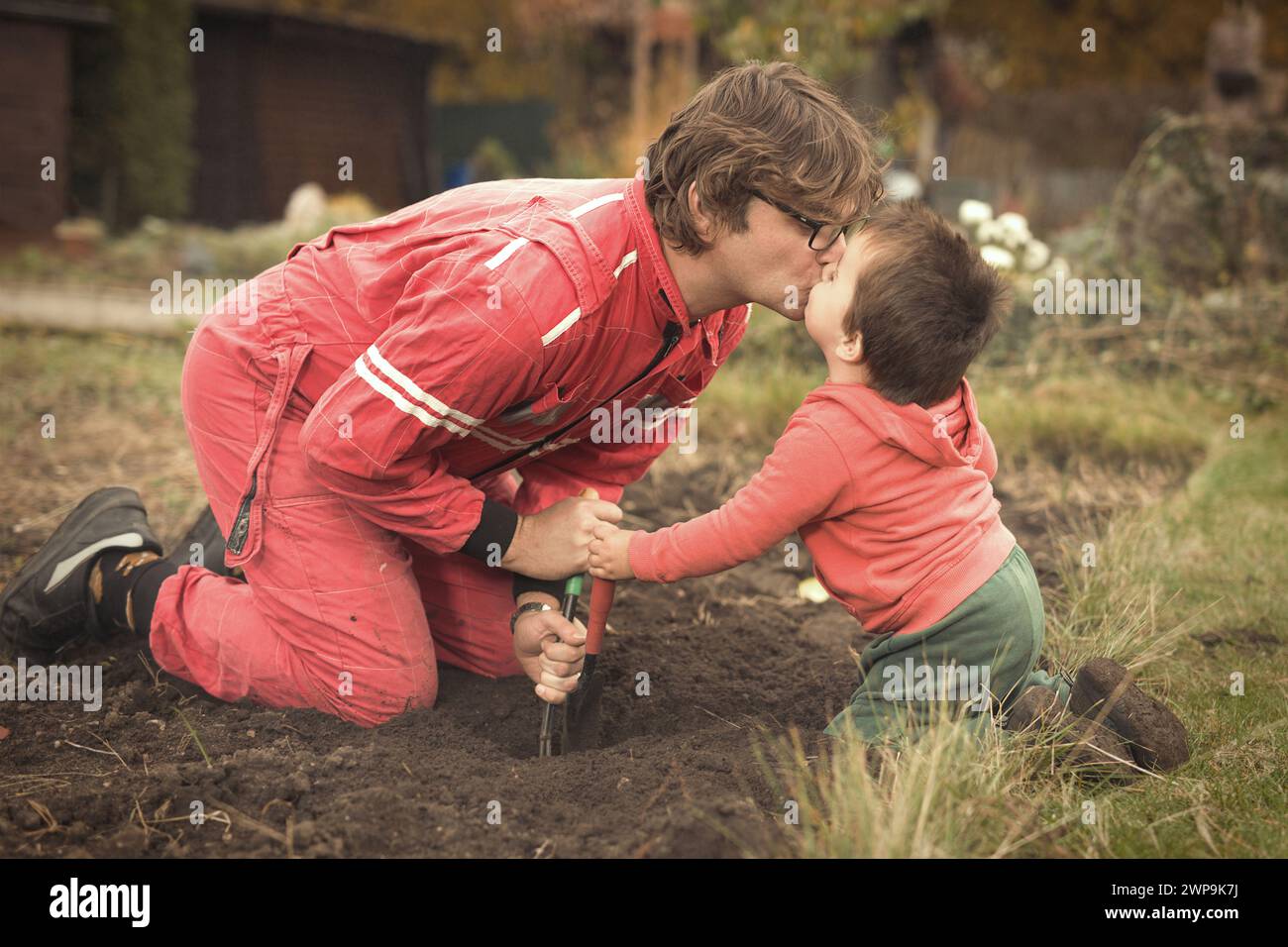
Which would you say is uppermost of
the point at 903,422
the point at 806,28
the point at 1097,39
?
the point at 1097,39

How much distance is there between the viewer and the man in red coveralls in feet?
7.49

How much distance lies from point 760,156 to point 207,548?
5.91ft

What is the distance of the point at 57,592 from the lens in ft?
9.48

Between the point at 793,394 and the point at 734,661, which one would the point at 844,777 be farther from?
the point at 793,394

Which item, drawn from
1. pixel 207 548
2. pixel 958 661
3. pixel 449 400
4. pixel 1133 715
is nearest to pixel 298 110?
pixel 207 548

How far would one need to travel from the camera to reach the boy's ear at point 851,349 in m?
2.23

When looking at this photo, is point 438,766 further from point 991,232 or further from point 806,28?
→ point 806,28

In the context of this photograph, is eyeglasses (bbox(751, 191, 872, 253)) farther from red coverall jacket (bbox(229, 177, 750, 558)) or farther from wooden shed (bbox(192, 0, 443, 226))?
wooden shed (bbox(192, 0, 443, 226))

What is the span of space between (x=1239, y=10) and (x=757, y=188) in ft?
31.0

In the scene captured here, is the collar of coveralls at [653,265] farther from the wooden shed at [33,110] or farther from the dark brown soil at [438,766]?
the wooden shed at [33,110]

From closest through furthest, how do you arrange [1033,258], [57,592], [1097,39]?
[57,592] < [1033,258] < [1097,39]

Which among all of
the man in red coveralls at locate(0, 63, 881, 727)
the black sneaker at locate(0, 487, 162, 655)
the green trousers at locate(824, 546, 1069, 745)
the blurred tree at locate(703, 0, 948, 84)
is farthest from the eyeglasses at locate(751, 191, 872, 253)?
the blurred tree at locate(703, 0, 948, 84)

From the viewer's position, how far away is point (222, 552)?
3.06 metres
